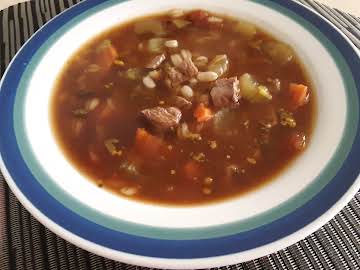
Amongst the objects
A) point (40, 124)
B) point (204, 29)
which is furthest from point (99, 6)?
point (40, 124)

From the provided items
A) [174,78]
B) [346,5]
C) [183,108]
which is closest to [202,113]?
[183,108]

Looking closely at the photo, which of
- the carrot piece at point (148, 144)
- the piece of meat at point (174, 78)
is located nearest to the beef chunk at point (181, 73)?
the piece of meat at point (174, 78)

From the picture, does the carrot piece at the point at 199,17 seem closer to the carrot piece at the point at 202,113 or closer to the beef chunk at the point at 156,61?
the beef chunk at the point at 156,61

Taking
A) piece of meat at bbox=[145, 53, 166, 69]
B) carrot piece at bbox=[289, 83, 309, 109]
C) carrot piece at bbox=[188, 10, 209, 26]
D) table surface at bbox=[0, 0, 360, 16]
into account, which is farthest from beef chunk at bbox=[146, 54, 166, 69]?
table surface at bbox=[0, 0, 360, 16]

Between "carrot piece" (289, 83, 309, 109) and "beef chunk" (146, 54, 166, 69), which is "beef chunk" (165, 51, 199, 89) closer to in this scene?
"beef chunk" (146, 54, 166, 69)

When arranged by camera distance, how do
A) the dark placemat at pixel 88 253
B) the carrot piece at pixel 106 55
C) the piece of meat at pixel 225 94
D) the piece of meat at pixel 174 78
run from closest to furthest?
the dark placemat at pixel 88 253, the piece of meat at pixel 225 94, the piece of meat at pixel 174 78, the carrot piece at pixel 106 55

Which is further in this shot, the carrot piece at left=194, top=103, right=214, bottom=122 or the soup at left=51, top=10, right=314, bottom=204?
the carrot piece at left=194, top=103, right=214, bottom=122

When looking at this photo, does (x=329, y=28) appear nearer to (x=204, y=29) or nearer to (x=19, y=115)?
(x=204, y=29)
